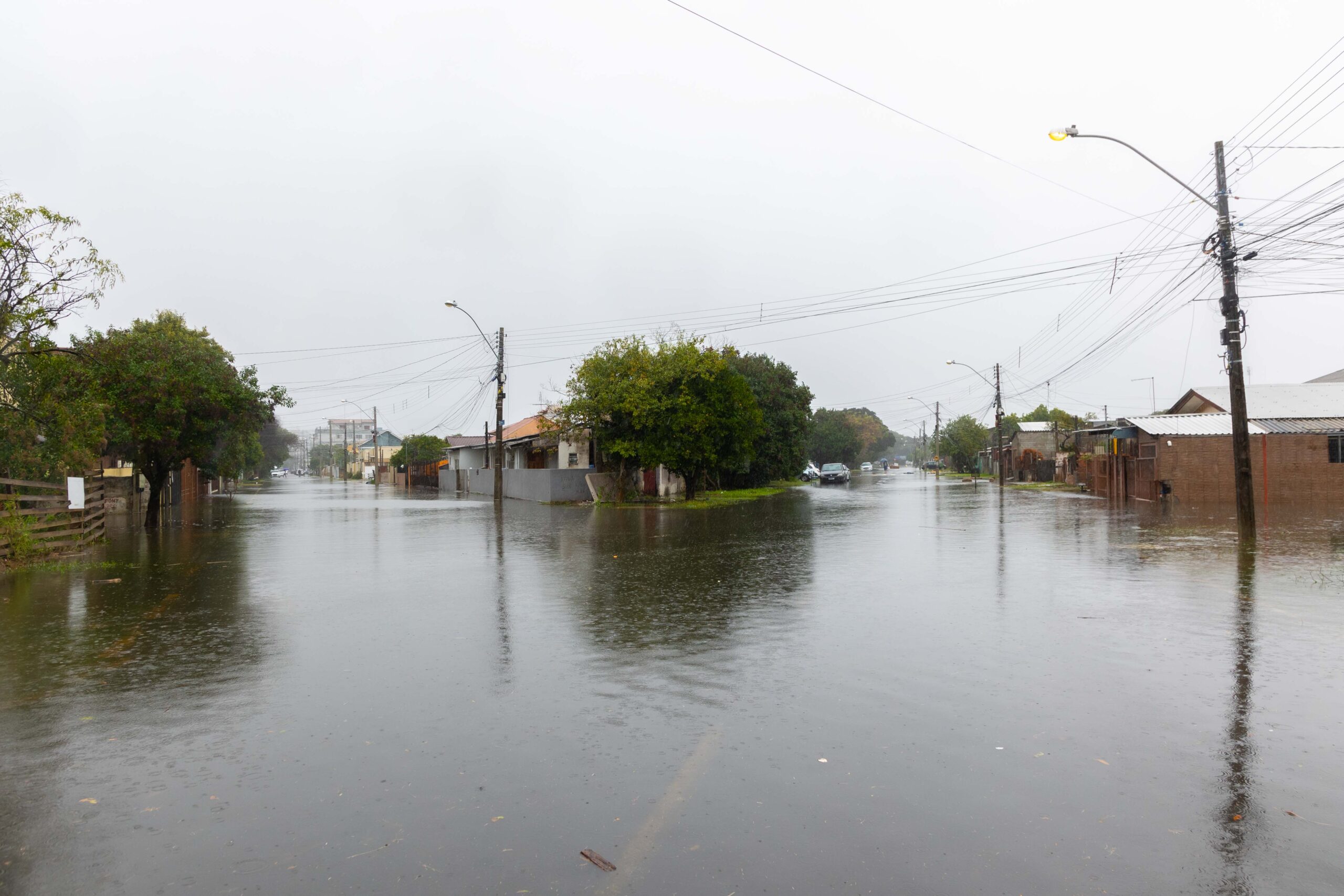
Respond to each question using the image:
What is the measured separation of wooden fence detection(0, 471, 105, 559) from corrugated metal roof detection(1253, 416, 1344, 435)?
37.8 meters

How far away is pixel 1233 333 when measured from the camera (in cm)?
1712

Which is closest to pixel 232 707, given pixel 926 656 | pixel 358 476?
pixel 926 656

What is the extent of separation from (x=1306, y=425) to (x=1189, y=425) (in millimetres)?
4033

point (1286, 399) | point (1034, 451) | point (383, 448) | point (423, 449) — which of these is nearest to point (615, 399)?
point (1286, 399)

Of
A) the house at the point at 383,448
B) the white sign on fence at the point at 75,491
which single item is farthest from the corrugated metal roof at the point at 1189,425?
the house at the point at 383,448

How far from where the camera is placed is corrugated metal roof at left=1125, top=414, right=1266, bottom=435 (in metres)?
32.6

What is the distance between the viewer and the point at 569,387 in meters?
37.7

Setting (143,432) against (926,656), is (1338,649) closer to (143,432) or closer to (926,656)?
(926,656)

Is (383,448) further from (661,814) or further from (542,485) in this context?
(661,814)

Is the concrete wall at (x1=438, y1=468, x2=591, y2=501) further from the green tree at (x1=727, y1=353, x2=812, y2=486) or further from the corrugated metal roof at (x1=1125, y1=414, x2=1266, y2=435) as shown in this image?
the corrugated metal roof at (x1=1125, y1=414, x2=1266, y2=435)

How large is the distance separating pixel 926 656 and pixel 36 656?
8.64 m

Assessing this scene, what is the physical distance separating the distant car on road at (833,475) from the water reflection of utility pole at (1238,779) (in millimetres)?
56773

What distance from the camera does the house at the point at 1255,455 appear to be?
3130 cm

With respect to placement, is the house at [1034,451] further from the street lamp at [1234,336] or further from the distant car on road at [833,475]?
the street lamp at [1234,336]
